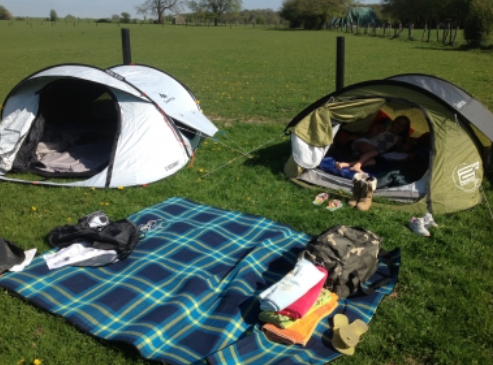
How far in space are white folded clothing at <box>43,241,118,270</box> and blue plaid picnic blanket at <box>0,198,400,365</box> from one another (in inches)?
2.7

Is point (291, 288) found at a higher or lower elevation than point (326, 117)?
lower

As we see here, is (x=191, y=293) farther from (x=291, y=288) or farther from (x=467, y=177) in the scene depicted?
(x=467, y=177)

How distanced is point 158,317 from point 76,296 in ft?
2.67

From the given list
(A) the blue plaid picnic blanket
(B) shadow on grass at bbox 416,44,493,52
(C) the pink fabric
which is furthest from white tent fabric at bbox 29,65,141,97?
(B) shadow on grass at bbox 416,44,493,52

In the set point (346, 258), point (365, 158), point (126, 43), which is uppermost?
point (126, 43)

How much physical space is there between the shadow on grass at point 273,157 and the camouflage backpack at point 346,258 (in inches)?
107

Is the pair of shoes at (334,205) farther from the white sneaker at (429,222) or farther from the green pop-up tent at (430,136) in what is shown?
the white sneaker at (429,222)

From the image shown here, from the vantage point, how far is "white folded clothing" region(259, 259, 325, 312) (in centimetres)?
352

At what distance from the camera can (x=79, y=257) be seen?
4.57 m

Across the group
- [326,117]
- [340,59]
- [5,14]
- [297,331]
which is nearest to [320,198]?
[326,117]

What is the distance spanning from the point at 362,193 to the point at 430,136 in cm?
111

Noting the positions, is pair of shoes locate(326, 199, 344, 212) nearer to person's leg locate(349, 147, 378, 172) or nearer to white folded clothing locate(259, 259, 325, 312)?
person's leg locate(349, 147, 378, 172)

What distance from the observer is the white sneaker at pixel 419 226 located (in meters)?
5.03

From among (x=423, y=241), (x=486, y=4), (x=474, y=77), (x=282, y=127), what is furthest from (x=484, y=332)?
(x=486, y=4)
